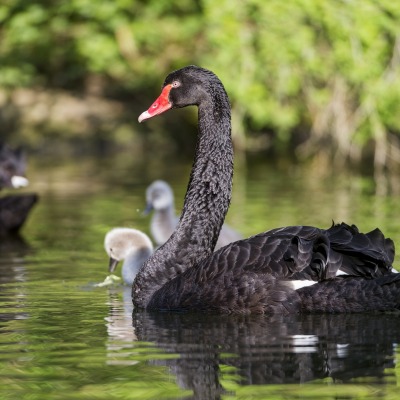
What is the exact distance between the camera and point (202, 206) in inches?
267

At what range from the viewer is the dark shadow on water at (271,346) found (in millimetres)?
4785

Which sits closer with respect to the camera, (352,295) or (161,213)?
(352,295)

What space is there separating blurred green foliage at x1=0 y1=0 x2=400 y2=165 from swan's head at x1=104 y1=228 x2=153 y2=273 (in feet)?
24.5

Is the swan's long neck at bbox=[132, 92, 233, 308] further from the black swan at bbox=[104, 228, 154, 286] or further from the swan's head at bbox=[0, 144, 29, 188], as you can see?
the swan's head at bbox=[0, 144, 29, 188]

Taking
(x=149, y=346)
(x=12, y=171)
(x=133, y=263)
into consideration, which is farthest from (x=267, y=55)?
(x=149, y=346)

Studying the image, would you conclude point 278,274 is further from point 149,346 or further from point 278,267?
point 149,346

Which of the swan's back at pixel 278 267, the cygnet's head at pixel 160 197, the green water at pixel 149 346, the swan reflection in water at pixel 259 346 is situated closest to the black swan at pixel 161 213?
the cygnet's head at pixel 160 197

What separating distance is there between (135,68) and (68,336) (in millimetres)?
20014

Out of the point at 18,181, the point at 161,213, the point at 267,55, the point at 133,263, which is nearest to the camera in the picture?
the point at 133,263

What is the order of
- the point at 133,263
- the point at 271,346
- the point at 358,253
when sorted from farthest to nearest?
the point at 133,263 < the point at 358,253 < the point at 271,346

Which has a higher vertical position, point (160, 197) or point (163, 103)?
point (163, 103)

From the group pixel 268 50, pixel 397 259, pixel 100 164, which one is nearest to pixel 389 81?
pixel 268 50

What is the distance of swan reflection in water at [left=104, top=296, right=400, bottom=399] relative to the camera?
4.79 meters

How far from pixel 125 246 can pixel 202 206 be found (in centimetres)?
147
